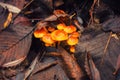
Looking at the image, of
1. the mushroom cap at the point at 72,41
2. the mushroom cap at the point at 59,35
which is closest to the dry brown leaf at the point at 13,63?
the mushroom cap at the point at 59,35

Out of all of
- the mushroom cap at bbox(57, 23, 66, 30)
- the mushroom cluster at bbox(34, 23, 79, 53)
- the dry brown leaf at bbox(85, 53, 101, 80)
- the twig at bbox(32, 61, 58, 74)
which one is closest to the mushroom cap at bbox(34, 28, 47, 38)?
the mushroom cluster at bbox(34, 23, 79, 53)

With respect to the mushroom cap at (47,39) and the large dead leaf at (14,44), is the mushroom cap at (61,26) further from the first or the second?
the large dead leaf at (14,44)

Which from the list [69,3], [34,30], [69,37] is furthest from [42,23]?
[69,3]

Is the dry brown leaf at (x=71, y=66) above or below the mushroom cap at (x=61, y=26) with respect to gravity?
below

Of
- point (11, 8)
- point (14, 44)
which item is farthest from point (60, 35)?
point (11, 8)

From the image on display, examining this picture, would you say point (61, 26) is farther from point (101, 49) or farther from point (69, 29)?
point (101, 49)

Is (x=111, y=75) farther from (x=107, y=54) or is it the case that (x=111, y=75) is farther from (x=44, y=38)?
(x=44, y=38)
